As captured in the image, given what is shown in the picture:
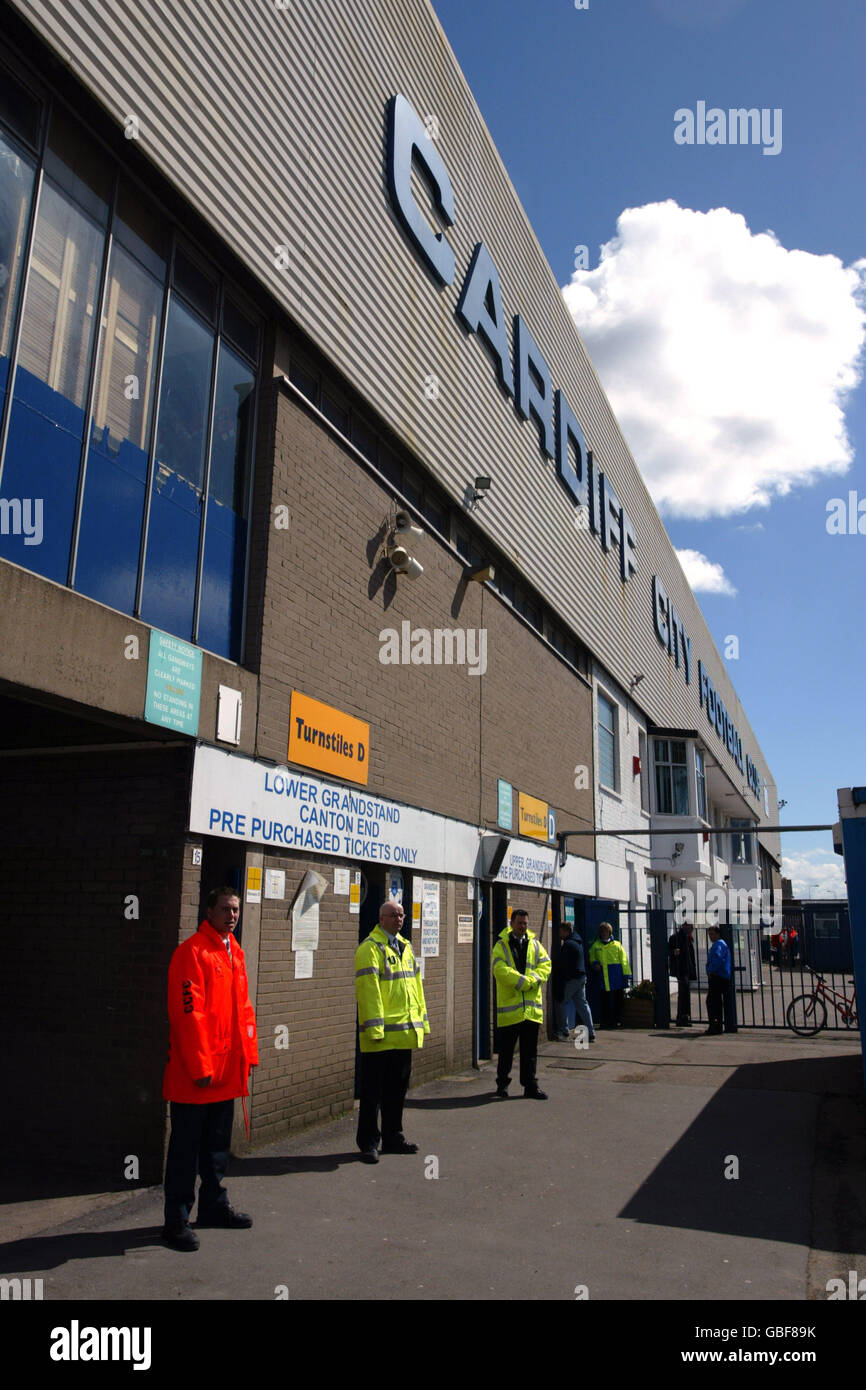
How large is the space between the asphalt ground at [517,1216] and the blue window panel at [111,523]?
3.95m

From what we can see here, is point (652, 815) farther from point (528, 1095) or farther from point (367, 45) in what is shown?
point (367, 45)

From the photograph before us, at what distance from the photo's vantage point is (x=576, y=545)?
63.5 ft

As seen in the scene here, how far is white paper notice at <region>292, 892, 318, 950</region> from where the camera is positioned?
8.35 metres

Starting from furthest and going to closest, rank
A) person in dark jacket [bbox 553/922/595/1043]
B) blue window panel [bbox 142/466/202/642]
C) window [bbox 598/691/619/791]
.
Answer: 1. window [bbox 598/691/619/791]
2. person in dark jacket [bbox 553/922/595/1043]
3. blue window panel [bbox 142/466/202/642]

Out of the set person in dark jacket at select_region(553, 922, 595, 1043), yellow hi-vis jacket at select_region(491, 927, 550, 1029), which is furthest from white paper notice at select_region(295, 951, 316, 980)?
person in dark jacket at select_region(553, 922, 595, 1043)

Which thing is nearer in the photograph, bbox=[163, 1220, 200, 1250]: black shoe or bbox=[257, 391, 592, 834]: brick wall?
bbox=[163, 1220, 200, 1250]: black shoe

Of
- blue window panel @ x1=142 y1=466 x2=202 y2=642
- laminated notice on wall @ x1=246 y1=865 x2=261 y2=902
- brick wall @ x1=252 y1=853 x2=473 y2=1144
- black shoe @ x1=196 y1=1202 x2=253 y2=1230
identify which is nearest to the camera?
black shoe @ x1=196 y1=1202 x2=253 y2=1230

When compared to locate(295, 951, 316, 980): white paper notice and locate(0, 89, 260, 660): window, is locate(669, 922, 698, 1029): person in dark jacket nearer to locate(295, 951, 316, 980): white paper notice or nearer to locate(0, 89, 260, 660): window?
locate(295, 951, 316, 980): white paper notice

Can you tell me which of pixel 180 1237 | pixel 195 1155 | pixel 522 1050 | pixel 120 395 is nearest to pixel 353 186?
pixel 120 395

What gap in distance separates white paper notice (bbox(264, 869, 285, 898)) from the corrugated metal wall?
5.06 metres

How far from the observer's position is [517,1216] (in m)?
6.03

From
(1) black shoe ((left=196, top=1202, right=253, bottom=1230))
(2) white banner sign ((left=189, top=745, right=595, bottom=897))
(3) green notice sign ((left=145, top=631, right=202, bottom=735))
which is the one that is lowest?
(1) black shoe ((left=196, top=1202, right=253, bottom=1230))

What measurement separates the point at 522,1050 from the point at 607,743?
1284cm

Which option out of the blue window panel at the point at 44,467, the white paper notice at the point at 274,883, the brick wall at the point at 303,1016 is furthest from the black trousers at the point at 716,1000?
the blue window panel at the point at 44,467
